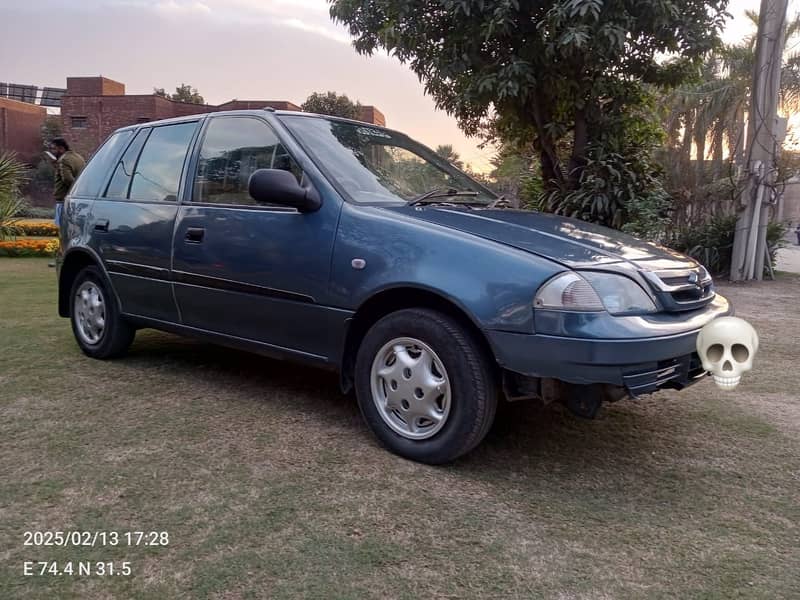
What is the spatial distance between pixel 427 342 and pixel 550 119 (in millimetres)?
7324

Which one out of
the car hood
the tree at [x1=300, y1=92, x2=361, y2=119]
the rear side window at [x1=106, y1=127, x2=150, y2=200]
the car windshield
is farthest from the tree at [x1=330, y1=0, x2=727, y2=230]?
the tree at [x1=300, y1=92, x2=361, y2=119]

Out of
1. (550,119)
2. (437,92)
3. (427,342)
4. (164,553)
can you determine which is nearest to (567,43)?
(550,119)

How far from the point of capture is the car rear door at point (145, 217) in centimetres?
402

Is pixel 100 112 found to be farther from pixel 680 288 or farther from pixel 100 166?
pixel 680 288

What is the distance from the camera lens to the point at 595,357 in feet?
8.30

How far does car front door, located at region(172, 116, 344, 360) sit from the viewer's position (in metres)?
3.29

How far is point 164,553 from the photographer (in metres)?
2.22

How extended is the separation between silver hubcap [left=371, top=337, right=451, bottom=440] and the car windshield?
2.65 feet

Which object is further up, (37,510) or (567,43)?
(567,43)

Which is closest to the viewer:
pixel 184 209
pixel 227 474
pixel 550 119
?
pixel 227 474

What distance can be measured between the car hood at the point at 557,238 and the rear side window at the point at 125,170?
222cm

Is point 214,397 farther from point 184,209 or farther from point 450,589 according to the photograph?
point 450,589

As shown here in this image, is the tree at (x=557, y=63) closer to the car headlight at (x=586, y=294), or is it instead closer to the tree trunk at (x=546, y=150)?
the tree trunk at (x=546, y=150)

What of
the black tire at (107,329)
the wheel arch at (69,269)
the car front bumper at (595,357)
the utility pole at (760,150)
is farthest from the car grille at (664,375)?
the utility pole at (760,150)
